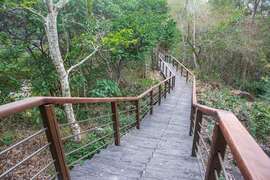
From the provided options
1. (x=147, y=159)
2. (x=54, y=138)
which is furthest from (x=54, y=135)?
(x=147, y=159)

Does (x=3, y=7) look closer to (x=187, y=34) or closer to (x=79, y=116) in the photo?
(x=79, y=116)

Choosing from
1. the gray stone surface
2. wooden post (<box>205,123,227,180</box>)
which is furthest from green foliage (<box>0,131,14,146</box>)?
wooden post (<box>205,123,227,180</box>)

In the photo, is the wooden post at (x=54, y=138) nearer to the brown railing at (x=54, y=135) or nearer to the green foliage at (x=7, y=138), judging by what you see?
the brown railing at (x=54, y=135)

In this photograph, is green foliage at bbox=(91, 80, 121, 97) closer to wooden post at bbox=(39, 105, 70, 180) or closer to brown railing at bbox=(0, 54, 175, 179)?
brown railing at bbox=(0, 54, 175, 179)

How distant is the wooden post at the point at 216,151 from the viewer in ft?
5.77

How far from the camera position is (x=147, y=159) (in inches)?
138

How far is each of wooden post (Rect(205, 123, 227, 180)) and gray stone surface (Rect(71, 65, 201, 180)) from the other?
41.7 inches

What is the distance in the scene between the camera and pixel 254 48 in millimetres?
15523

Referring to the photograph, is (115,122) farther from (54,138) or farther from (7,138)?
(7,138)

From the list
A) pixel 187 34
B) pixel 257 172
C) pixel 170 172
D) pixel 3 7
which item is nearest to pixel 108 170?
pixel 170 172

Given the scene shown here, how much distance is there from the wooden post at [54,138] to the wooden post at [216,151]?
1347mm

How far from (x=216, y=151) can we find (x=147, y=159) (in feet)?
6.09

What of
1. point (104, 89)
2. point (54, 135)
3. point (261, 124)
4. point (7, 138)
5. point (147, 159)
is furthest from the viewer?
point (104, 89)

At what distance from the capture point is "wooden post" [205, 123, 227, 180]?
1759 mm
